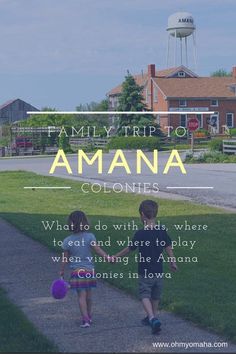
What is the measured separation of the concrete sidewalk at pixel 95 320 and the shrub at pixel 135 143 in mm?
41156

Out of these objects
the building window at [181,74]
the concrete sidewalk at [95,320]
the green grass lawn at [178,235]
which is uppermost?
the building window at [181,74]

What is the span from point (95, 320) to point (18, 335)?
2.86 ft

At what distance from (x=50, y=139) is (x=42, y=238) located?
150ft

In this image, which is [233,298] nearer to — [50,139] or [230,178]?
[230,178]

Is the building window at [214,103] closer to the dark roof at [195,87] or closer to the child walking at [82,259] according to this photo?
the dark roof at [195,87]

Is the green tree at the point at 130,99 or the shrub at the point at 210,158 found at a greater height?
the green tree at the point at 130,99

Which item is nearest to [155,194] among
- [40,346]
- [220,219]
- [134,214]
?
[134,214]

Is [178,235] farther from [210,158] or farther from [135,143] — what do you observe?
[135,143]

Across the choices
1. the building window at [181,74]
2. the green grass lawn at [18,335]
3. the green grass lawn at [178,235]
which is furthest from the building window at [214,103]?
the green grass lawn at [18,335]

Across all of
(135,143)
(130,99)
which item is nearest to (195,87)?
(130,99)

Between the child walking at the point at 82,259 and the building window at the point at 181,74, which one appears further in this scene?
the building window at the point at 181,74

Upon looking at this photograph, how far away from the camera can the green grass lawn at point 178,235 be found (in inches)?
312

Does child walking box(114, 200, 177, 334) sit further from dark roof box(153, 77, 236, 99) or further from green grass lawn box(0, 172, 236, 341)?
dark roof box(153, 77, 236, 99)

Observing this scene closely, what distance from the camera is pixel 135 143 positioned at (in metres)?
51.8
